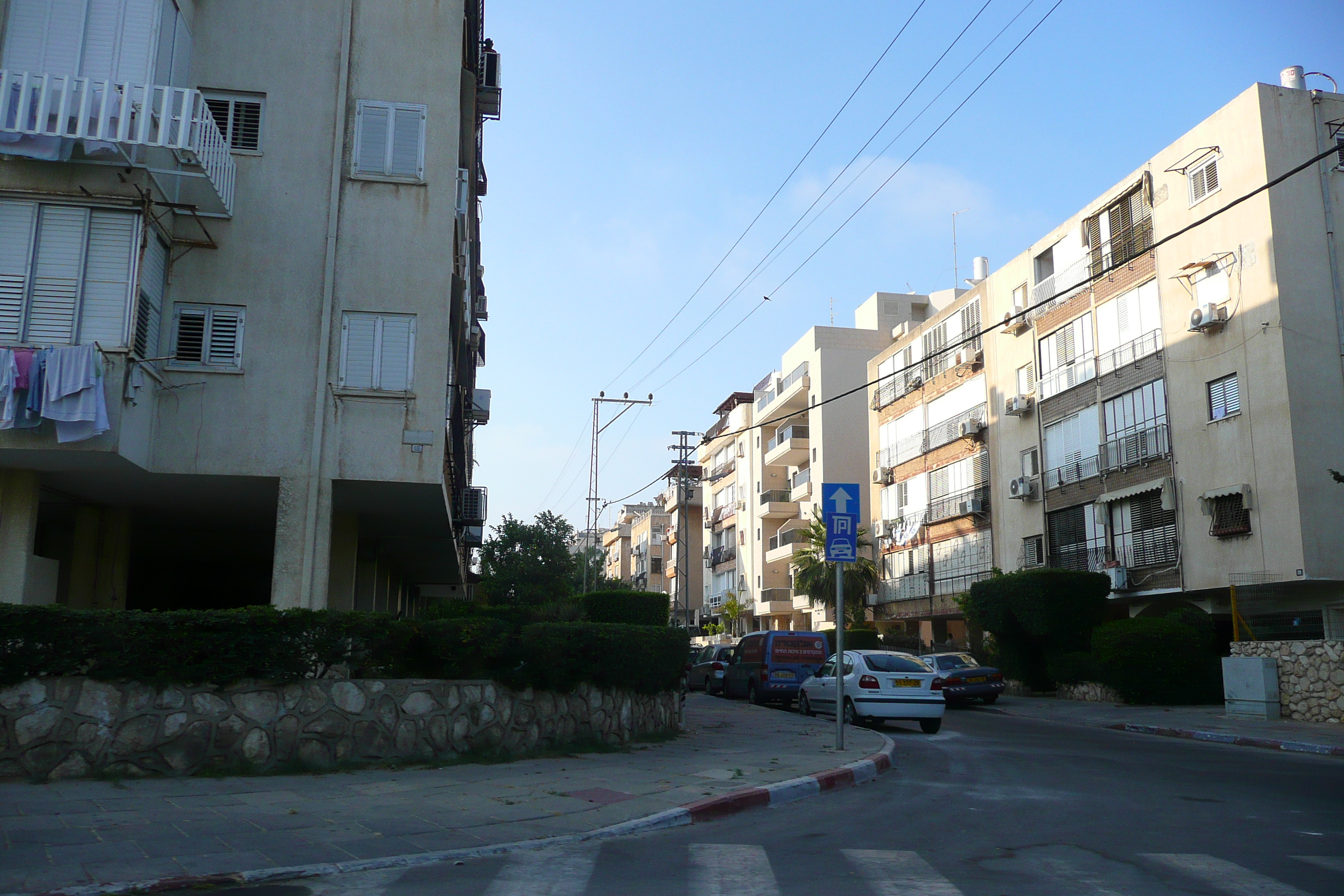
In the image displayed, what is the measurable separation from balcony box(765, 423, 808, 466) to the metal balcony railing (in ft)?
93.9

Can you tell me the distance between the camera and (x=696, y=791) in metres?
10.5

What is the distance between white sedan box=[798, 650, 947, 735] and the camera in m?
19.7

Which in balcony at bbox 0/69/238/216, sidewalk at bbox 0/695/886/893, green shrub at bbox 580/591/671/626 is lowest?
sidewalk at bbox 0/695/886/893

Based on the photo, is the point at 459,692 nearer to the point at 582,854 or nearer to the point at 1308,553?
the point at 582,854

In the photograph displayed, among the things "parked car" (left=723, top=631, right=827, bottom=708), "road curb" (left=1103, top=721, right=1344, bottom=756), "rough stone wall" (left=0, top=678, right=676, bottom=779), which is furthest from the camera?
"parked car" (left=723, top=631, right=827, bottom=708)

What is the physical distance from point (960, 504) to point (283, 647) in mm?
35936

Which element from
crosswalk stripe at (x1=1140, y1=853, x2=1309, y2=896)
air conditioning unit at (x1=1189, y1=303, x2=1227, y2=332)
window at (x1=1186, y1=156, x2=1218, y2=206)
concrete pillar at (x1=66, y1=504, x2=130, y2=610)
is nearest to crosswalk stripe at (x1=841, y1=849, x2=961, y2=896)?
crosswalk stripe at (x1=1140, y1=853, x2=1309, y2=896)

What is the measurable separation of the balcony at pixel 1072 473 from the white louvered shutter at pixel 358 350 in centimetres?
2648

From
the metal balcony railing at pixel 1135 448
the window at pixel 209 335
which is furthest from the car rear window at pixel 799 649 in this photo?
the window at pixel 209 335

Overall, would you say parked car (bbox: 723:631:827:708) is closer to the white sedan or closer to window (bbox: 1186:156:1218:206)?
the white sedan

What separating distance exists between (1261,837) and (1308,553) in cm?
2110

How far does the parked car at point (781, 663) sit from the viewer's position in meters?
26.4

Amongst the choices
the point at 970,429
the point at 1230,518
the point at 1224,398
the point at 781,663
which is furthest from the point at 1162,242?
the point at 970,429

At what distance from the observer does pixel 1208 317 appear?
1141 inches
